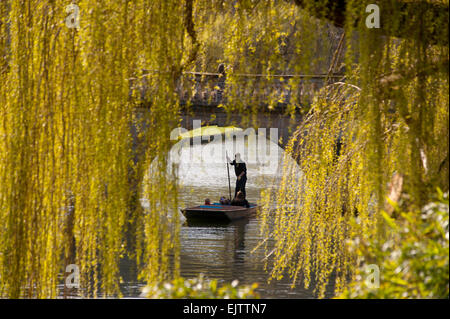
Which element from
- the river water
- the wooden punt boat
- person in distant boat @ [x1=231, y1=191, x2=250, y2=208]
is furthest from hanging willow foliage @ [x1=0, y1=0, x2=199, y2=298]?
person in distant boat @ [x1=231, y1=191, x2=250, y2=208]

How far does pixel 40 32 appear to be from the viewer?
3785 millimetres

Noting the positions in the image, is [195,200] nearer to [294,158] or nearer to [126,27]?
[294,158]

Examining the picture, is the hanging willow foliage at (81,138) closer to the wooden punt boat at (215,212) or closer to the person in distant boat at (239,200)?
the wooden punt boat at (215,212)

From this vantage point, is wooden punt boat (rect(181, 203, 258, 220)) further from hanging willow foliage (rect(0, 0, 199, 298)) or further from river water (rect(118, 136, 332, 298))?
hanging willow foliage (rect(0, 0, 199, 298))

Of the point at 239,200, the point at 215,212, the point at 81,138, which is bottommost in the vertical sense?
the point at 215,212

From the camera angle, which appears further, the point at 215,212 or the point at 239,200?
the point at 239,200

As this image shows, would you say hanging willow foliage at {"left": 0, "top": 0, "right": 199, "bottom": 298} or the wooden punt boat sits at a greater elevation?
hanging willow foliage at {"left": 0, "top": 0, "right": 199, "bottom": 298}

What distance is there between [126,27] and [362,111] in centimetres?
133

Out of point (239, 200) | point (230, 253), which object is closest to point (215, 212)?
point (239, 200)

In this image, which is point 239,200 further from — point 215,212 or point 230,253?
point 230,253

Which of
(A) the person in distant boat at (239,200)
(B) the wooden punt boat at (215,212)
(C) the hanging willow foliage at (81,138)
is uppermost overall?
(C) the hanging willow foliage at (81,138)

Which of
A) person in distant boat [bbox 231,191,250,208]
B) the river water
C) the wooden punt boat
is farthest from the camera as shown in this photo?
person in distant boat [bbox 231,191,250,208]

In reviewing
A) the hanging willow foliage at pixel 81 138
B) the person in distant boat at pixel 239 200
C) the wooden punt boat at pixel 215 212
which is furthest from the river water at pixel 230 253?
the person in distant boat at pixel 239 200

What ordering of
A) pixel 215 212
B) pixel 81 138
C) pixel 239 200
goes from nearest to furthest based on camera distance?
pixel 81 138 → pixel 215 212 → pixel 239 200
